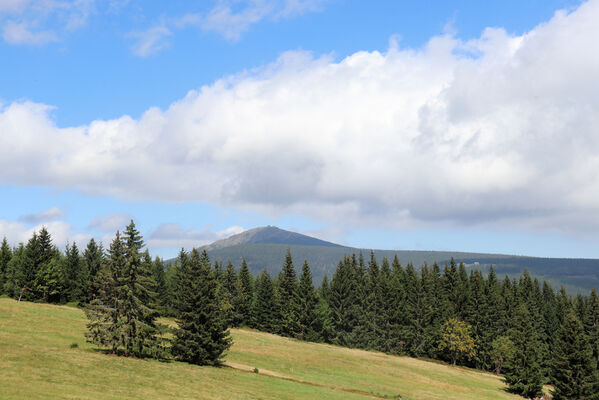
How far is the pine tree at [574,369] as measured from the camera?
68.2 m

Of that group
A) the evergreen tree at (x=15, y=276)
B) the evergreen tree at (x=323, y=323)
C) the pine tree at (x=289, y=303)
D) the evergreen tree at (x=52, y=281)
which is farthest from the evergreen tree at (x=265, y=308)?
the evergreen tree at (x=15, y=276)

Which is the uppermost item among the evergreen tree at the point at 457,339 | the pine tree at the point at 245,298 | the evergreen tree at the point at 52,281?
the evergreen tree at the point at 52,281

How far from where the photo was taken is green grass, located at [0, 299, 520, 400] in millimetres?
31125

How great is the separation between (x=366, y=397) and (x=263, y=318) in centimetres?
7556

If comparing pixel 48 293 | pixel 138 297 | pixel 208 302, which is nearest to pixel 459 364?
pixel 208 302

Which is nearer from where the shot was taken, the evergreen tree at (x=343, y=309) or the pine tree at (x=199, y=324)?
the pine tree at (x=199, y=324)

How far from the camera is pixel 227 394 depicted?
116ft

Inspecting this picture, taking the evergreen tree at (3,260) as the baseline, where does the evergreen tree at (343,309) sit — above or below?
below

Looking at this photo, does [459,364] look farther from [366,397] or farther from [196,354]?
[196,354]

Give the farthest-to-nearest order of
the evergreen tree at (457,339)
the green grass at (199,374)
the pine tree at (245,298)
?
the pine tree at (245,298) → the evergreen tree at (457,339) → the green grass at (199,374)

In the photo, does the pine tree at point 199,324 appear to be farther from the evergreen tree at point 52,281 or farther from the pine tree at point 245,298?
the pine tree at point 245,298

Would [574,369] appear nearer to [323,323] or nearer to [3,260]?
[323,323]

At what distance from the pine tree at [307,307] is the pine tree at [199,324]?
53.2 m

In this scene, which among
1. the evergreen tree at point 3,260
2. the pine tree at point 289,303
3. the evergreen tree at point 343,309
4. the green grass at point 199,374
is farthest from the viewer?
the evergreen tree at point 343,309
